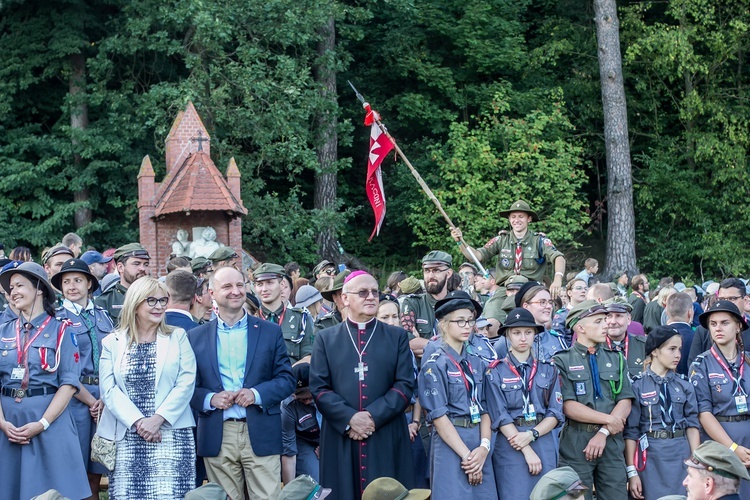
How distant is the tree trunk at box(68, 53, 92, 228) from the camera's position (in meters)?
22.0

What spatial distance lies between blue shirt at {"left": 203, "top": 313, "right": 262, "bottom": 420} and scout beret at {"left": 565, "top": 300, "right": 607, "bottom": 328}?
2589 millimetres

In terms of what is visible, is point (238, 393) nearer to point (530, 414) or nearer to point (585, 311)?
point (530, 414)

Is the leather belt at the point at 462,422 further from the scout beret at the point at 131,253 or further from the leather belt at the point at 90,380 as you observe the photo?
the scout beret at the point at 131,253

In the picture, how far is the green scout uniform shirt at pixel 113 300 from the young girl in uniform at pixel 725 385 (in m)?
4.70

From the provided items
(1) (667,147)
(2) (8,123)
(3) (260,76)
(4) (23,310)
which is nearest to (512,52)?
(1) (667,147)

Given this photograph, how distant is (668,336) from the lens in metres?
7.51

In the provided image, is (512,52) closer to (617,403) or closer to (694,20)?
(694,20)

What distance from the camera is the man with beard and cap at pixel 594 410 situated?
7.30 meters

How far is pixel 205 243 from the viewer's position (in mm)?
17625

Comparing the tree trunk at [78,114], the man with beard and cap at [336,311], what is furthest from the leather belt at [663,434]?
the tree trunk at [78,114]

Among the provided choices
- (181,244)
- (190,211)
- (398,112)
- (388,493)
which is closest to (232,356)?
(388,493)

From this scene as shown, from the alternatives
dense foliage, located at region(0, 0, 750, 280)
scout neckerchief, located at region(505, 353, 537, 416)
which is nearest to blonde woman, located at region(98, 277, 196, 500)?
scout neckerchief, located at region(505, 353, 537, 416)

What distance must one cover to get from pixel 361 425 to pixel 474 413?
783 millimetres

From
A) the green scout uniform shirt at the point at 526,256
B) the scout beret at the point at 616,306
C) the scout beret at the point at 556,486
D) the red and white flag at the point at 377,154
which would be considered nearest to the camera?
the scout beret at the point at 556,486
